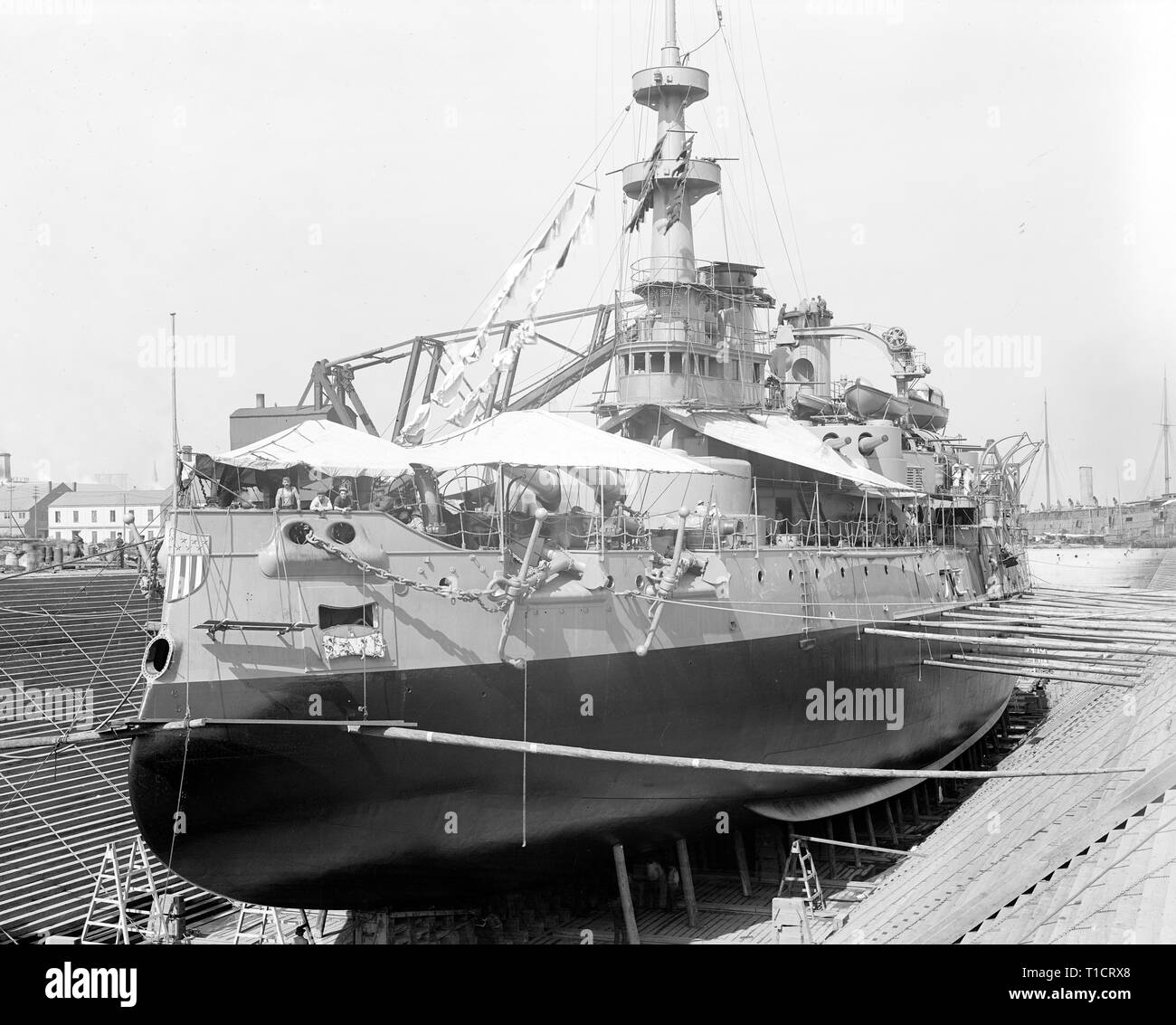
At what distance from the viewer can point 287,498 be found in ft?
53.1

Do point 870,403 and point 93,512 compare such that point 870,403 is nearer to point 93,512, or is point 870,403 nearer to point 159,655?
point 159,655

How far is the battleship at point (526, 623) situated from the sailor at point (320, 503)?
0.56 feet

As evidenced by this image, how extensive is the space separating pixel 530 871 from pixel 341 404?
10387 millimetres

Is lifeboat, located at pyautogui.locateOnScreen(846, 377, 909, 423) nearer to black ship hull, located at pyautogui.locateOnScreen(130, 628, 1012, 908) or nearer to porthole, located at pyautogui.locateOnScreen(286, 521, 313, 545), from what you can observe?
black ship hull, located at pyautogui.locateOnScreen(130, 628, 1012, 908)

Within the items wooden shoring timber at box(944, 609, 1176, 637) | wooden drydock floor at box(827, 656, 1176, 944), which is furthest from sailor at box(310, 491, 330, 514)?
wooden shoring timber at box(944, 609, 1176, 637)

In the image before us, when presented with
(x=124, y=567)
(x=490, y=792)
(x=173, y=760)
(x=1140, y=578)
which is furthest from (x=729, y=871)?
(x=1140, y=578)

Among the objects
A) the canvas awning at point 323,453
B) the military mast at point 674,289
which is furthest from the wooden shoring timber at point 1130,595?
the canvas awning at point 323,453

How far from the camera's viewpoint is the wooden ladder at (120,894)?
1576cm

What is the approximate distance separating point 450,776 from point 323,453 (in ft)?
17.2

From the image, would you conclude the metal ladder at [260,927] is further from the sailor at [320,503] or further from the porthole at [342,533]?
the sailor at [320,503]

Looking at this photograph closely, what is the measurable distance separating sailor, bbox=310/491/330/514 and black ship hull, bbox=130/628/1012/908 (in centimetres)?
251

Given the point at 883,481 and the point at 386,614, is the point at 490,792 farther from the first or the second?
the point at 883,481

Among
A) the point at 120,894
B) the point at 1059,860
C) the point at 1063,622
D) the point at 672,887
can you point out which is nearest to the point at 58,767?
the point at 120,894

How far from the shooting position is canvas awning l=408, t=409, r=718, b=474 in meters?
16.7
